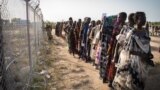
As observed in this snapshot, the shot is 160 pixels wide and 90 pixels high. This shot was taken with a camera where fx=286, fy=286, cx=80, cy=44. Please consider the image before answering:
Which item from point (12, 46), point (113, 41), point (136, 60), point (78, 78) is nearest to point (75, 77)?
point (78, 78)

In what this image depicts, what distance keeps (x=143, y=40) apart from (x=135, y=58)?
377mm

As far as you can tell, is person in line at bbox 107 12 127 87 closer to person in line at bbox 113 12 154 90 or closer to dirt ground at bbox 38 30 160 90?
dirt ground at bbox 38 30 160 90

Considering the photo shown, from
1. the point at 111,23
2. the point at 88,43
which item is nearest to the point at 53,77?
the point at 111,23

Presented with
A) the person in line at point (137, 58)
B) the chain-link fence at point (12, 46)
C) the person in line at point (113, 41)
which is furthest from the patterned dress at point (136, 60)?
the chain-link fence at point (12, 46)

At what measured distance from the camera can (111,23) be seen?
8.20 metres

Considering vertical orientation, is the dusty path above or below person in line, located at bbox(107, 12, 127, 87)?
below

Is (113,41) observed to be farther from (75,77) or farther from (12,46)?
(12,46)

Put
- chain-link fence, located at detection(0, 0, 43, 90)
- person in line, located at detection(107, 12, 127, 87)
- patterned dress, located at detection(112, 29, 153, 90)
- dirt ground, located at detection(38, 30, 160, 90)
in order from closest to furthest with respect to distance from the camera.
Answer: chain-link fence, located at detection(0, 0, 43, 90) → patterned dress, located at detection(112, 29, 153, 90) → person in line, located at detection(107, 12, 127, 87) → dirt ground, located at detection(38, 30, 160, 90)

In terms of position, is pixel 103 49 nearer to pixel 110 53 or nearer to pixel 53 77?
pixel 110 53

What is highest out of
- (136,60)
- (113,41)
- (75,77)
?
(113,41)

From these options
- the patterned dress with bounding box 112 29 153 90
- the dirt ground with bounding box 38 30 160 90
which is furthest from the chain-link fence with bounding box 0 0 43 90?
the dirt ground with bounding box 38 30 160 90

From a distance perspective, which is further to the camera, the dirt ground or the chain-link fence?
the dirt ground

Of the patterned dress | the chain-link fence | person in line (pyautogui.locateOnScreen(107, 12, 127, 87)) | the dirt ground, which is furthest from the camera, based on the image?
the dirt ground

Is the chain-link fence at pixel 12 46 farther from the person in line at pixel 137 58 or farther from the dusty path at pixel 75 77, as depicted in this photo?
the dusty path at pixel 75 77
